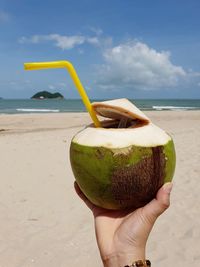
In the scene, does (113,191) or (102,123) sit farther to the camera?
(102,123)

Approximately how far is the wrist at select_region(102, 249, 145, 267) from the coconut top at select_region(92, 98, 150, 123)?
2.13 ft

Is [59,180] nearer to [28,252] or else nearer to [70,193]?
[70,193]

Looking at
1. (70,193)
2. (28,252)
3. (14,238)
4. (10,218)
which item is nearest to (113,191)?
(28,252)

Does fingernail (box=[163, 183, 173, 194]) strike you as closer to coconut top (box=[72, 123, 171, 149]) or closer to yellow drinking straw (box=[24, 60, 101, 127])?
coconut top (box=[72, 123, 171, 149])

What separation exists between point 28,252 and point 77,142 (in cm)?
265

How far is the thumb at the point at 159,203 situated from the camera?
5.34 ft

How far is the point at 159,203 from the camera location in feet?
5.47

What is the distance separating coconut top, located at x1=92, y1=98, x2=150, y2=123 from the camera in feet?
5.10

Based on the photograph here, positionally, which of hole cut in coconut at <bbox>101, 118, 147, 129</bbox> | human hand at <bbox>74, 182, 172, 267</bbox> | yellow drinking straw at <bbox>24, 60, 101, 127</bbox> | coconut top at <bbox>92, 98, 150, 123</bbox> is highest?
yellow drinking straw at <bbox>24, 60, 101, 127</bbox>

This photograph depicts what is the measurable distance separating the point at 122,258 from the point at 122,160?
539 mm

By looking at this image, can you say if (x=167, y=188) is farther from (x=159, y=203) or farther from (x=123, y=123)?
(x=123, y=123)

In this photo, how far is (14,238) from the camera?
4.16 metres

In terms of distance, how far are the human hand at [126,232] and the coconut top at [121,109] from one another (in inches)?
13.7

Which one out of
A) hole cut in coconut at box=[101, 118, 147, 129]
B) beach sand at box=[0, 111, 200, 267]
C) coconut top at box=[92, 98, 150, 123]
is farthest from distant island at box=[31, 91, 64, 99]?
coconut top at box=[92, 98, 150, 123]
